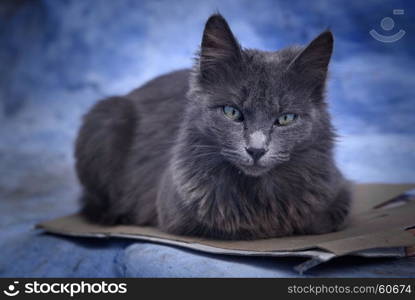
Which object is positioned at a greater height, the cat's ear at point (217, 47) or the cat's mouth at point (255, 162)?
the cat's ear at point (217, 47)

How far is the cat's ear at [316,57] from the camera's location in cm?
178

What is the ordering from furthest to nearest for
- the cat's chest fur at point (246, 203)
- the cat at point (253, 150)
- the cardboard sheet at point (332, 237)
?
the cat's chest fur at point (246, 203) → the cat at point (253, 150) → the cardboard sheet at point (332, 237)

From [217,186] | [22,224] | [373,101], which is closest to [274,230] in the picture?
[217,186]

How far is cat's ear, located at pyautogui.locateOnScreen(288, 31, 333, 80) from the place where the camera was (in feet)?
5.85

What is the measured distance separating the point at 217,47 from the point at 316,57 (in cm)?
37

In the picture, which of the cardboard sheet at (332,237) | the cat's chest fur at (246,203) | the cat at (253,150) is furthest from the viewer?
the cat's chest fur at (246,203)

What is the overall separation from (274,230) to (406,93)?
1271 mm

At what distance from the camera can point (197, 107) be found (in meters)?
1.93

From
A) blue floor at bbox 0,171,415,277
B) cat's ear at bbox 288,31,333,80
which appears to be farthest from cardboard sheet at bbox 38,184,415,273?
cat's ear at bbox 288,31,333,80

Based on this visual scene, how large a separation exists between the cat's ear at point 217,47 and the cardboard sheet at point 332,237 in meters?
0.68

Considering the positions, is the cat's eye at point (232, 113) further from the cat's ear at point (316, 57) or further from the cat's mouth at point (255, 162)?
the cat's ear at point (316, 57)

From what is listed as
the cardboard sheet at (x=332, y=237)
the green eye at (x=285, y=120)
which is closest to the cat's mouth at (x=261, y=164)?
the green eye at (x=285, y=120)

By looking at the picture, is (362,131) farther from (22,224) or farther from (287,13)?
(22,224)

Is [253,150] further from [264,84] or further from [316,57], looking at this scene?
[316,57]
